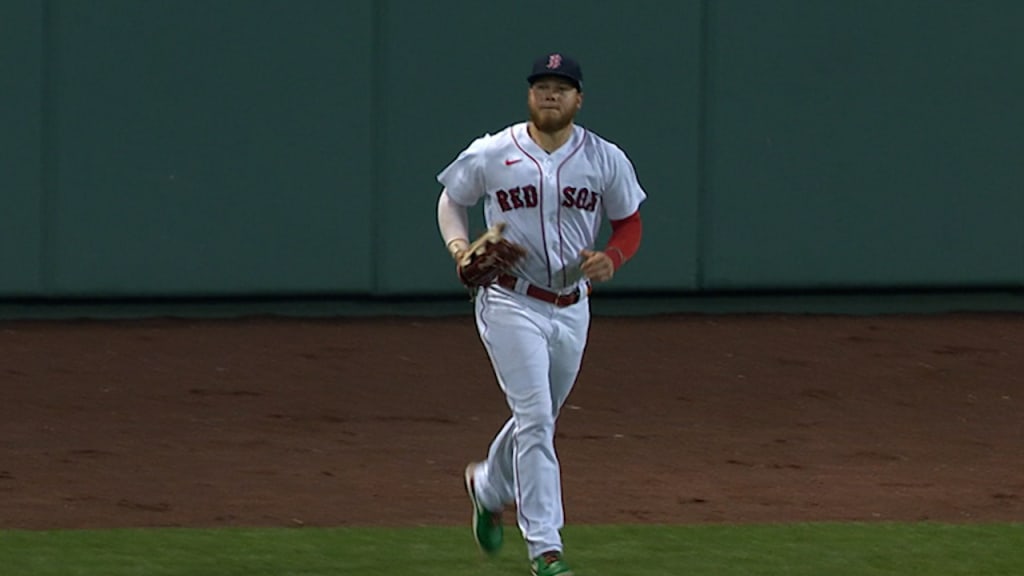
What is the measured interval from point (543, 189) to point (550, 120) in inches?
8.7

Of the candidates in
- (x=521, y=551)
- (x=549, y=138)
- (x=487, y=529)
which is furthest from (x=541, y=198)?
(x=521, y=551)

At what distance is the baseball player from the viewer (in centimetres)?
639

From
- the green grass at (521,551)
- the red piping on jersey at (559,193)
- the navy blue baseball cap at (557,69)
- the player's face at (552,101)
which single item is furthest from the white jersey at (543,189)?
the green grass at (521,551)

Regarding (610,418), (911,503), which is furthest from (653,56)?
(911,503)

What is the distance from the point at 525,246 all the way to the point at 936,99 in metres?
7.25

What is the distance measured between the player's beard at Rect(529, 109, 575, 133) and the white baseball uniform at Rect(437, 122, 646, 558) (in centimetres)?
8

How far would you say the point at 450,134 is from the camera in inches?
497

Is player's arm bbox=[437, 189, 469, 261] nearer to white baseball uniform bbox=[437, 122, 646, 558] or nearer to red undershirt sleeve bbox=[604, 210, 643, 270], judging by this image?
white baseball uniform bbox=[437, 122, 646, 558]

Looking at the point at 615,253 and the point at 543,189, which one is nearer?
the point at 543,189

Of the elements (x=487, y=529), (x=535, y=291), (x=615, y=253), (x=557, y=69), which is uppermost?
(x=557, y=69)

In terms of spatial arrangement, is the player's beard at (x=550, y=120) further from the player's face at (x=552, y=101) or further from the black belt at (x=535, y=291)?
the black belt at (x=535, y=291)

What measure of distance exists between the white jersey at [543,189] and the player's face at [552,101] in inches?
4.2

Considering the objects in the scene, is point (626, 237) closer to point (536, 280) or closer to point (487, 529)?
point (536, 280)

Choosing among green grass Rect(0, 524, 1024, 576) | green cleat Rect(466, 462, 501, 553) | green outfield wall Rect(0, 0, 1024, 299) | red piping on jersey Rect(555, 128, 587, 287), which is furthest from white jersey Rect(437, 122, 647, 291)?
green outfield wall Rect(0, 0, 1024, 299)
